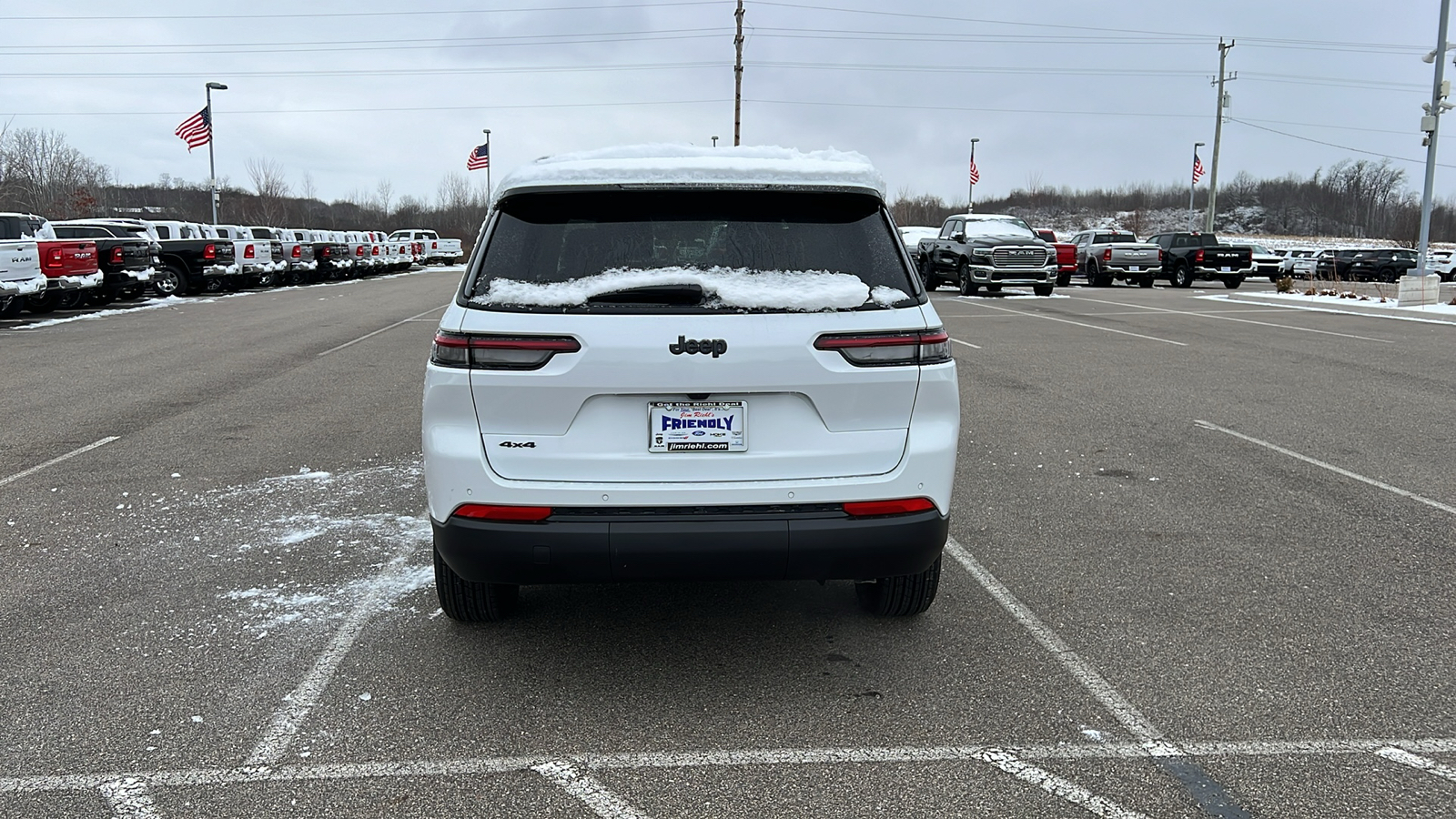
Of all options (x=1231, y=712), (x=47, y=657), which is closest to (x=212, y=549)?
(x=47, y=657)

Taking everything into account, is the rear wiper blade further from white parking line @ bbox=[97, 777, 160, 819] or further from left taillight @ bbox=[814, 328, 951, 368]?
white parking line @ bbox=[97, 777, 160, 819]

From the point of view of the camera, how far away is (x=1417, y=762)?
301 centimetres

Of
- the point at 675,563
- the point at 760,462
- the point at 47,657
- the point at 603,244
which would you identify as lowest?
the point at 47,657

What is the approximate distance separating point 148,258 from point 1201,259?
2950 centimetres

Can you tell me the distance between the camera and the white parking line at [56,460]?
662 cm

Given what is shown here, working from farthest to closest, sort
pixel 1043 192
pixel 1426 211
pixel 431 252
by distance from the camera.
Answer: pixel 1043 192, pixel 431 252, pixel 1426 211

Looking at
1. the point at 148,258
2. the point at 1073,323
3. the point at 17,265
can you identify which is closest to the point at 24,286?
the point at 17,265

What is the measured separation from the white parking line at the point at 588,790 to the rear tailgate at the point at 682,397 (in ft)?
2.88

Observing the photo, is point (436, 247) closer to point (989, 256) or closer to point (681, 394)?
point (989, 256)

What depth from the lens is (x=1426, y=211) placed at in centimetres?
2491

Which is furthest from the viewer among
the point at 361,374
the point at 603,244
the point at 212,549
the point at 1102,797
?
the point at 361,374

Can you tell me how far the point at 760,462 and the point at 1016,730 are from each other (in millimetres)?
1176

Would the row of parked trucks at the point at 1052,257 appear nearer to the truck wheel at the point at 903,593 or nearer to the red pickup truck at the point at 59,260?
the red pickup truck at the point at 59,260

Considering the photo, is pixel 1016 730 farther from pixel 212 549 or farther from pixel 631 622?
pixel 212 549
